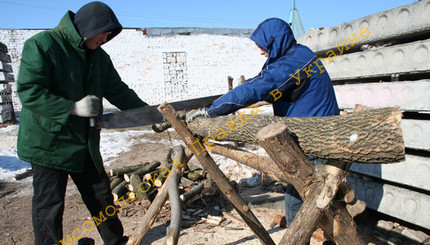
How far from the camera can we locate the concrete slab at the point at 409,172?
3.17m

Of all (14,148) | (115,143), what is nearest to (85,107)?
(115,143)

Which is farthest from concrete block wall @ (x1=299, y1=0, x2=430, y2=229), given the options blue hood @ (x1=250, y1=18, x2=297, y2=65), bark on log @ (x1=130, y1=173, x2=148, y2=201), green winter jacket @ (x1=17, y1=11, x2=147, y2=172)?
green winter jacket @ (x1=17, y1=11, x2=147, y2=172)

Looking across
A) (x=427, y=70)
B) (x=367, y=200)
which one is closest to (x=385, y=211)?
(x=367, y=200)

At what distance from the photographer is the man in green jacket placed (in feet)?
7.80

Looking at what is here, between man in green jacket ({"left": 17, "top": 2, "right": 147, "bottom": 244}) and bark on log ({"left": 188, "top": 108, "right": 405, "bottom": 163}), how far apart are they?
5.20ft

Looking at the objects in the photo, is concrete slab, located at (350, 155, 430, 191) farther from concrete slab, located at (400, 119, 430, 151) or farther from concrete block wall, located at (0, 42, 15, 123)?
concrete block wall, located at (0, 42, 15, 123)

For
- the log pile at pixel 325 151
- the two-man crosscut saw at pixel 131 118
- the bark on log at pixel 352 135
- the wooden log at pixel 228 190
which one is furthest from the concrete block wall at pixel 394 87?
the two-man crosscut saw at pixel 131 118

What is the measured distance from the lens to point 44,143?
2.51m

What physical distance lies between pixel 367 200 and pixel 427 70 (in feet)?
5.54

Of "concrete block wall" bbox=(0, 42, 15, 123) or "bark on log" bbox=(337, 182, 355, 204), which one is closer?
"bark on log" bbox=(337, 182, 355, 204)

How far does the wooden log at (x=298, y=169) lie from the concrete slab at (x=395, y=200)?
6.48ft

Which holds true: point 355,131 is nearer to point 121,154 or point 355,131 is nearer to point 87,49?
point 87,49

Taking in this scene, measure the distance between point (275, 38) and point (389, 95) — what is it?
1941 millimetres

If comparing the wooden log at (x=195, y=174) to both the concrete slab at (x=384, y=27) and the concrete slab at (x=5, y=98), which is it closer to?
the concrete slab at (x=384, y=27)
